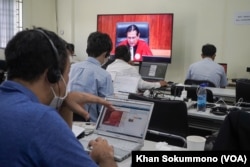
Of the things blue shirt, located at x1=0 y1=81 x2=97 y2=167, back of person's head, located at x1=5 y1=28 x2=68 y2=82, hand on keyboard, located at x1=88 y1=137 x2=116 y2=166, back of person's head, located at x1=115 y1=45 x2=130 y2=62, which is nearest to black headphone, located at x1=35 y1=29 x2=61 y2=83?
back of person's head, located at x1=5 y1=28 x2=68 y2=82

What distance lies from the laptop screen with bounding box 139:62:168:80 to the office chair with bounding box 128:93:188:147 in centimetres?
235

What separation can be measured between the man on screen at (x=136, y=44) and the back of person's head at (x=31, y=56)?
4641 mm

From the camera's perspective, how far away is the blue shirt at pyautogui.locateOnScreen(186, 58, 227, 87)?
4395 millimetres

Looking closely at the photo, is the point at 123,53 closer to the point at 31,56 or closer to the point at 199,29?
the point at 199,29

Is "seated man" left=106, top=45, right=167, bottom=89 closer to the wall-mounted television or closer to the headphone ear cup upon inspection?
the wall-mounted television

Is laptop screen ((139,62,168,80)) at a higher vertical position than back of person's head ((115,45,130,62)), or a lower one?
lower

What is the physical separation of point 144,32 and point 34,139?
4933mm

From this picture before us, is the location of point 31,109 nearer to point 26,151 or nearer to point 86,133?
point 26,151

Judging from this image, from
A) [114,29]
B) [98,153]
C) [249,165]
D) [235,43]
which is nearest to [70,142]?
[98,153]

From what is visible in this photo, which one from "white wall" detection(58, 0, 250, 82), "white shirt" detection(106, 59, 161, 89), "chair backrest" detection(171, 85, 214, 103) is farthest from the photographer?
"white wall" detection(58, 0, 250, 82)

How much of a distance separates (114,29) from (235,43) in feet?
7.39

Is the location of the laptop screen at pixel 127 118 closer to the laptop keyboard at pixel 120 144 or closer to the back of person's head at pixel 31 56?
the laptop keyboard at pixel 120 144

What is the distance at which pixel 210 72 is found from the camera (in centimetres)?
440

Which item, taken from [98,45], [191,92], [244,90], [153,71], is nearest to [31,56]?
[98,45]
